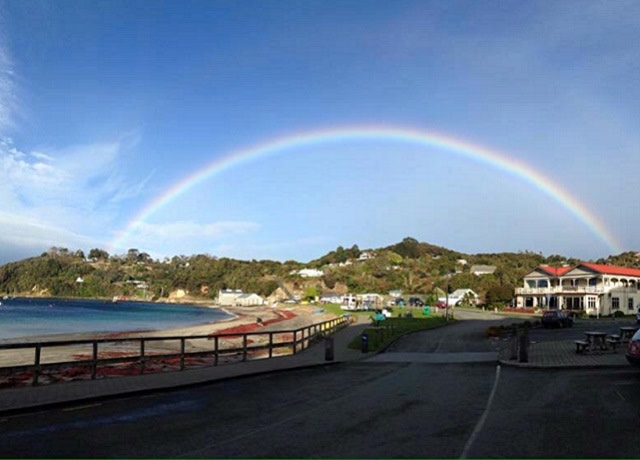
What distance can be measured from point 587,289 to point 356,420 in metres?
75.8

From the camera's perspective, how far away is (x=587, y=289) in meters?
78.1

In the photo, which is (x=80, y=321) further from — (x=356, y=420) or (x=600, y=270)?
(x=356, y=420)

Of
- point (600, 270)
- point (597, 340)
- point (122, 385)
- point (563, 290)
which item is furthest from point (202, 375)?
point (563, 290)

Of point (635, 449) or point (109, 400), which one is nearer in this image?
point (635, 449)

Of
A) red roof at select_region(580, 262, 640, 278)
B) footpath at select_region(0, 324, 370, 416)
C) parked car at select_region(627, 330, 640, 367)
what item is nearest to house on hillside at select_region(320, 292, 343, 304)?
red roof at select_region(580, 262, 640, 278)

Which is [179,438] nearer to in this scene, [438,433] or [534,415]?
[438,433]

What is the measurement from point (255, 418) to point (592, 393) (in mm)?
8007

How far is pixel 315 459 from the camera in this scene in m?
7.76

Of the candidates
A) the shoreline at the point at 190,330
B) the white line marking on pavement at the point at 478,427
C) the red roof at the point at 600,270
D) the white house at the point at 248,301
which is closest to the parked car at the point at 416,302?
the red roof at the point at 600,270

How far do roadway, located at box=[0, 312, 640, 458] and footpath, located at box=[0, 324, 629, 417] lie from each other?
0.40 m

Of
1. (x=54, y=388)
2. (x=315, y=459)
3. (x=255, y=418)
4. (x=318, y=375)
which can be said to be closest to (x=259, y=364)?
(x=318, y=375)

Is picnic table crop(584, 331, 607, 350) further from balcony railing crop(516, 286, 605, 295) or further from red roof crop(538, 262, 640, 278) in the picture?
red roof crop(538, 262, 640, 278)

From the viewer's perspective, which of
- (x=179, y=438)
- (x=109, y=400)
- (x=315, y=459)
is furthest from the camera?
(x=109, y=400)

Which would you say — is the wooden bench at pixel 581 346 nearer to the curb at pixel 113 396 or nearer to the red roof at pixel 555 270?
the curb at pixel 113 396
